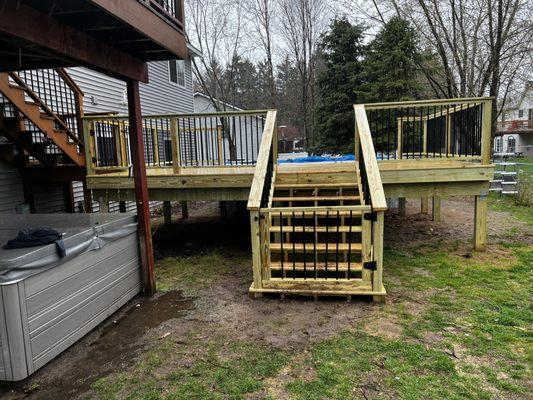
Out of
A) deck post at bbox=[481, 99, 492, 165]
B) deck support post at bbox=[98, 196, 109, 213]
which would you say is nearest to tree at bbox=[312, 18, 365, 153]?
deck post at bbox=[481, 99, 492, 165]

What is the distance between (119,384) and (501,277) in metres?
4.40

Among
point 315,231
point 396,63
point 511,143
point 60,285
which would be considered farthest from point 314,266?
point 511,143

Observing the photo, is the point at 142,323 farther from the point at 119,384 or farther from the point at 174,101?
the point at 174,101

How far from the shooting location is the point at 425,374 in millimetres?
2795

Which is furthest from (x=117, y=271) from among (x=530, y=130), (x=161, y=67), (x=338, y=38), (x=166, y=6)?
(x=530, y=130)

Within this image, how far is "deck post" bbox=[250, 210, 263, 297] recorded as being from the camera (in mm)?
4234

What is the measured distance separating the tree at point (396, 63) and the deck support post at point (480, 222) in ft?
30.0

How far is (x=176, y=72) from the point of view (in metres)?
14.2

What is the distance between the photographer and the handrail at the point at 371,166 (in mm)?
4051

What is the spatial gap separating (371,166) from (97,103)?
7.43m

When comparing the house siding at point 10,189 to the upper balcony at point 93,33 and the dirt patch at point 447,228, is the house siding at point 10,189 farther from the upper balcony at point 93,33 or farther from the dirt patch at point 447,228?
the dirt patch at point 447,228

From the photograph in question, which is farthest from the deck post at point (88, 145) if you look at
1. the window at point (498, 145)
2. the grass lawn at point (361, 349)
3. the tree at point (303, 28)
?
the window at point (498, 145)

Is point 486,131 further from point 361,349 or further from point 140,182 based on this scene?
point 140,182

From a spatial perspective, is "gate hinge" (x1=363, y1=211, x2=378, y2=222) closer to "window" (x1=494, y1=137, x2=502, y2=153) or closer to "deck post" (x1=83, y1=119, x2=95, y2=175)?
"deck post" (x1=83, y1=119, x2=95, y2=175)
